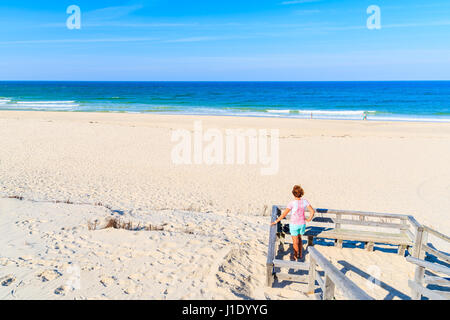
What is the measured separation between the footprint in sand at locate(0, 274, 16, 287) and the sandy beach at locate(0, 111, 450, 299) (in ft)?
0.08

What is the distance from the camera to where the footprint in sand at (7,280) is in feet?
15.0

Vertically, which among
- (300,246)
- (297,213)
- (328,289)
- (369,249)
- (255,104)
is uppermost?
(255,104)

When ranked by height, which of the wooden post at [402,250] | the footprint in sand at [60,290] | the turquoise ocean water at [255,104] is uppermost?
the turquoise ocean water at [255,104]

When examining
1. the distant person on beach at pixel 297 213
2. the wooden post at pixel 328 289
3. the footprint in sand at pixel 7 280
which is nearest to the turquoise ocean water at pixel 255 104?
the distant person on beach at pixel 297 213

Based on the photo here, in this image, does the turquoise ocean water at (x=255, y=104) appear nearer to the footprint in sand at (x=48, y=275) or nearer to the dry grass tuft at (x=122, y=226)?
the dry grass tuft at (x=122, y=226)

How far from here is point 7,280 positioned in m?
4.65

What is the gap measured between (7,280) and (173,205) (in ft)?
16.7

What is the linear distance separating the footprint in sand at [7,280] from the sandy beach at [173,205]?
0.08 feet

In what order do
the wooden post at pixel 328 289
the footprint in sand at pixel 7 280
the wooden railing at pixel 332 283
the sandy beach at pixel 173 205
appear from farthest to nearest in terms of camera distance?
the sandy beach at pixel 173 205 → the footprint in sand at pixel 7 280 → the wooden post at pixel 328 289 → the wooden railing at pixel 332 283

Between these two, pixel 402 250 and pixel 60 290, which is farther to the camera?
pixel 402 250

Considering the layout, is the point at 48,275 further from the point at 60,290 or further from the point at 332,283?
the point at 332,283

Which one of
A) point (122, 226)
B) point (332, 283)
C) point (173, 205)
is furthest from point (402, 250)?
point (173, 205)

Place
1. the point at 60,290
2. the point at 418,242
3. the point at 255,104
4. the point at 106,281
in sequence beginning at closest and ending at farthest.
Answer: the point at 60,290, the point at 106,281, the point at 418,242, the point at 255,104

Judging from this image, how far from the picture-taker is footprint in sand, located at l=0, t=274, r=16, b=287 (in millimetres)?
4571
